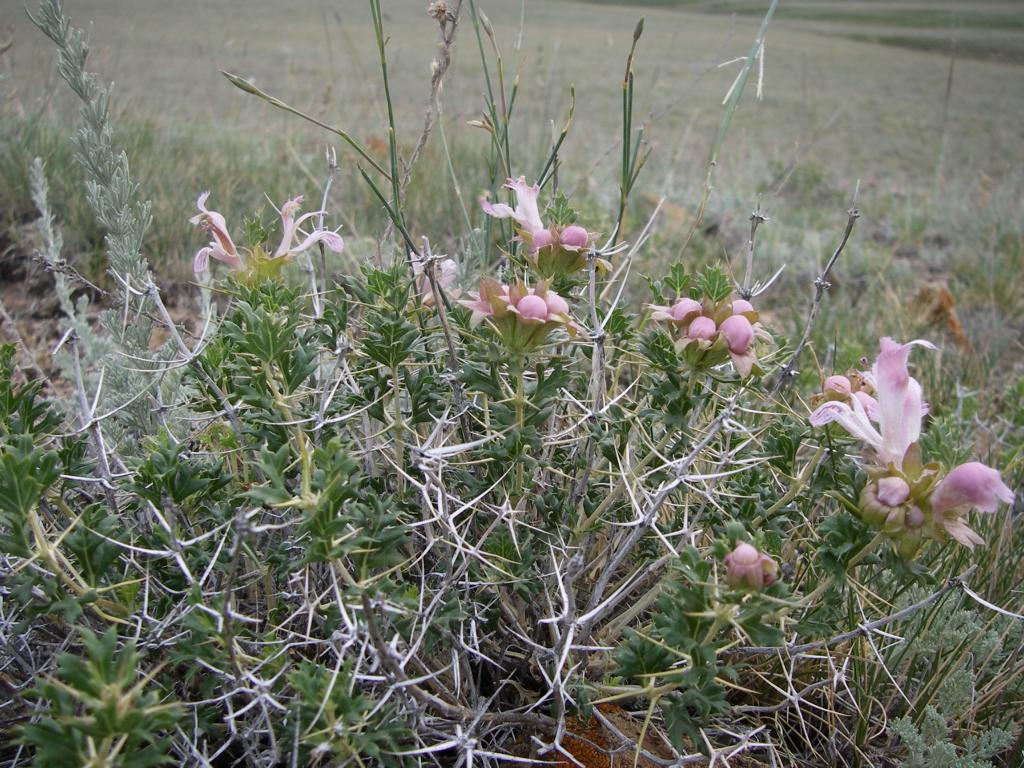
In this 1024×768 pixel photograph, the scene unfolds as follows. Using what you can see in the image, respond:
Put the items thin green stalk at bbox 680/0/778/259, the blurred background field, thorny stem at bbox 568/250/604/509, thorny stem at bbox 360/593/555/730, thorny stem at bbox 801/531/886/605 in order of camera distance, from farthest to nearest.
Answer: the blurred background field, thin green stalk at bbox 680/0/778/259, thorny stem at bbox 568/250/604/509, thorny stem at bbox 801/531/886/605, thorny stem at bbox 360/593/555/730

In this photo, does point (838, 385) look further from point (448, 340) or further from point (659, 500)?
point (448, 340)

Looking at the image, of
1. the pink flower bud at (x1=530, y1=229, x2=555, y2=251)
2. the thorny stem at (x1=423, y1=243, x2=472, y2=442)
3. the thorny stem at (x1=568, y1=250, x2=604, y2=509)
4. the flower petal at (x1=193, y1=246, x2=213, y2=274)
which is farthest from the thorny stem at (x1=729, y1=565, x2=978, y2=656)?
the flower petal at (x1=193, y1=246, x2=213, y2=274)

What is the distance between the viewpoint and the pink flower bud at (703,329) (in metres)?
1.08

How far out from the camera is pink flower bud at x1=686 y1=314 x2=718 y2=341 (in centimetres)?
108

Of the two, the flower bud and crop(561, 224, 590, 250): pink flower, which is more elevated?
crop(561, 224, 590, 250): pink flower

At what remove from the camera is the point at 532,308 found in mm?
1032

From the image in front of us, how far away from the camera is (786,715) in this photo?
4.57 ft

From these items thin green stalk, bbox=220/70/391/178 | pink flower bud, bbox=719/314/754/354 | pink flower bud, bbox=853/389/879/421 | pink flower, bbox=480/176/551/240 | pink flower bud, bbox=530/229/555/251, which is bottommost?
pink flower bud, bbox=853/389/879/421

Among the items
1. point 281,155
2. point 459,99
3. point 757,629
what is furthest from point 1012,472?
point 459,99

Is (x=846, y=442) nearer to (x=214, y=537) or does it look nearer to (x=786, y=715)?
(x=786, y=715)

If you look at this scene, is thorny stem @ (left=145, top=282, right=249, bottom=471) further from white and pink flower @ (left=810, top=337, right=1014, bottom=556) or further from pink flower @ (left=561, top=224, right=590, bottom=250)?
white and pink flower @ (left=810, top=337, right=1014, bottom=556)

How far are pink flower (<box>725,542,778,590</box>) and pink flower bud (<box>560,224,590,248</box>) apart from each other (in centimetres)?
51

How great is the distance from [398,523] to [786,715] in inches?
31.0

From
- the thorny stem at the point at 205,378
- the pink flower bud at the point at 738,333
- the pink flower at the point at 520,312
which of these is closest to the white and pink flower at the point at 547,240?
the pink flower at the point at 520,312
